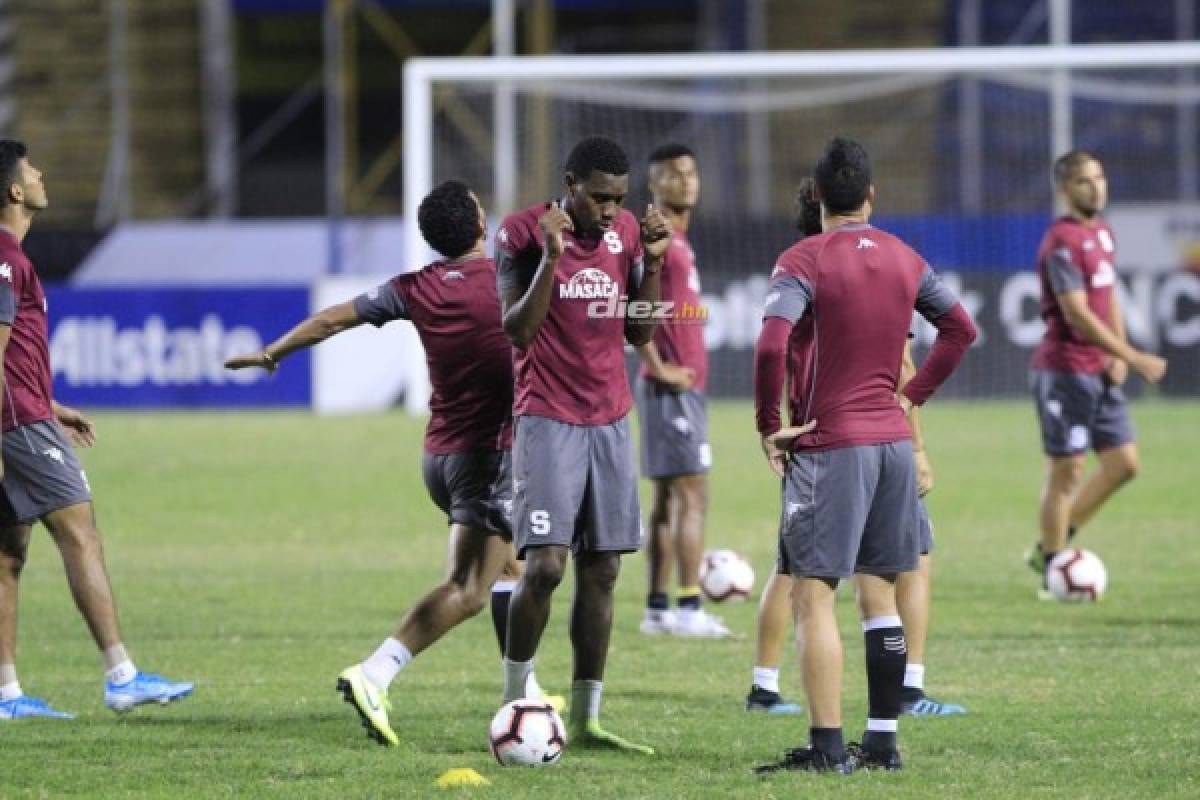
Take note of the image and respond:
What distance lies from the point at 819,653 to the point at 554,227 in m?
1.79

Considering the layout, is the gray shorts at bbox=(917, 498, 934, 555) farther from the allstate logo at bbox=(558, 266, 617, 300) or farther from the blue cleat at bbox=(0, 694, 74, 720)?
the blue cleat at bbox=(0, 694, 74, 720)

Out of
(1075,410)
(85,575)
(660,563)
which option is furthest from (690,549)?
(85,575)

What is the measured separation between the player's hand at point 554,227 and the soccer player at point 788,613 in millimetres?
1356

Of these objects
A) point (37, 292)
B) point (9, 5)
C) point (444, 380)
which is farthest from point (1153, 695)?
point (9, 5)

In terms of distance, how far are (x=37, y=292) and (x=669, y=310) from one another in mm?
2777

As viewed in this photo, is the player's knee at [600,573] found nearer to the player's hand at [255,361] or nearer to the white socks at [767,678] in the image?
the white socks at [767,678]

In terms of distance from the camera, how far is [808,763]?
7.98 m

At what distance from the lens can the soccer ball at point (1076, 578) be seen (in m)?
13.1

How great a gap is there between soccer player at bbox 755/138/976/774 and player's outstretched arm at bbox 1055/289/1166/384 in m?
5.29

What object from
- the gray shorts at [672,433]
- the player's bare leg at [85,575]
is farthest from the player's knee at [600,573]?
the gray shorts at [672,433]

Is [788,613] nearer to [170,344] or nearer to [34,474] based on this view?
[34,474]

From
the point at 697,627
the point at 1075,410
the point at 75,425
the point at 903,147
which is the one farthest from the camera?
the point at 903,147

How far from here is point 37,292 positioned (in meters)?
9.47

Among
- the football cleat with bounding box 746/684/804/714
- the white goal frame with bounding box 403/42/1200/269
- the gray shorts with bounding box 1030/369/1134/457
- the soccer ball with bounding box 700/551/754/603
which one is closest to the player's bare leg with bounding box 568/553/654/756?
the football cleat with bounding box 746/684/804/714
